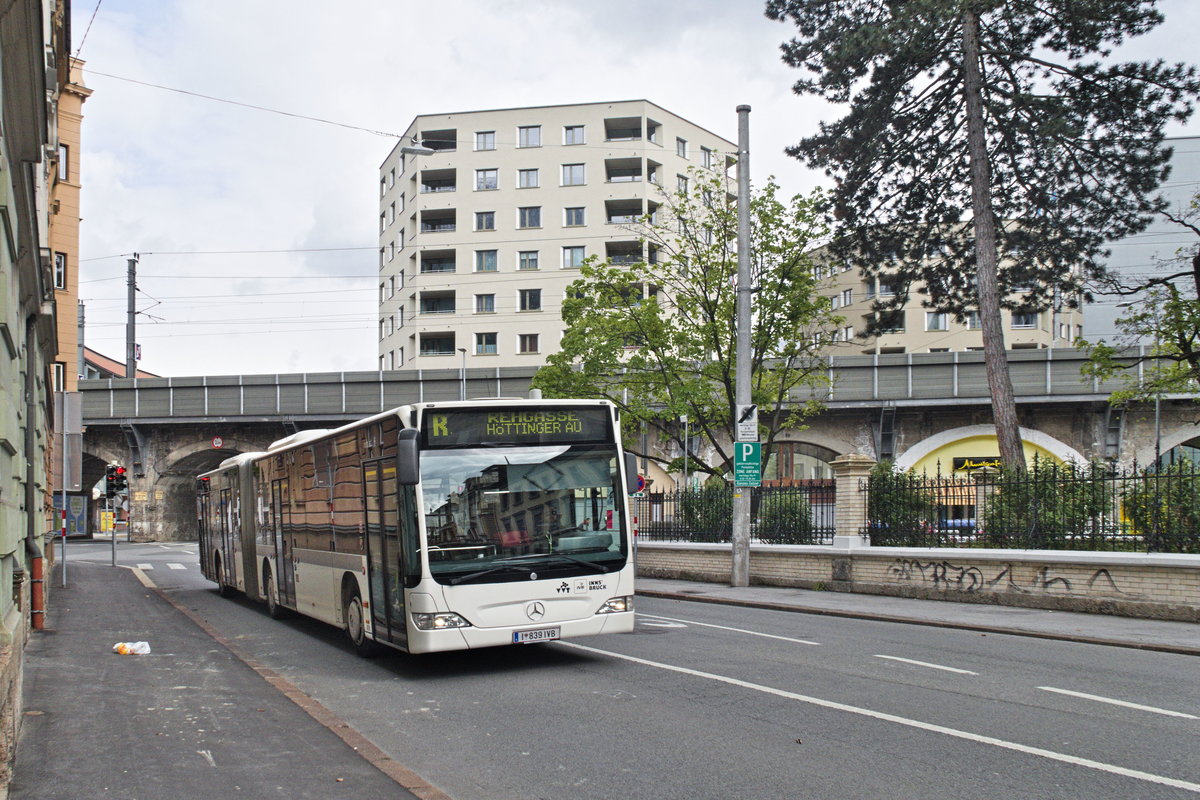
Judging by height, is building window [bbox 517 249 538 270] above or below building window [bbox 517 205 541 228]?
below

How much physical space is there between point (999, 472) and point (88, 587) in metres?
18.6

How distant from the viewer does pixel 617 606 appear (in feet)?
36.6

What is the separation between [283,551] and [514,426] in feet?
21.4

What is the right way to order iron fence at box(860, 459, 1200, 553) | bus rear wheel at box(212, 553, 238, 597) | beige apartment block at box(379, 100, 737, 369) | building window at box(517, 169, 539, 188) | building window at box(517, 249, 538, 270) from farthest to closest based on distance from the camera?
building window at box(517, 169, 539, 188), building window at box(517, 249, 538, 270), beige apartment block at box(379, 100, 737, 369), bus rear wheel at box(212, 553, 238, 597), iron fence at box(860, 459, 1200, 553)

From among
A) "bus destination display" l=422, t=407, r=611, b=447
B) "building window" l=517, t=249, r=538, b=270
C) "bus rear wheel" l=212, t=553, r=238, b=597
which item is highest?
"building window" l=517, t=249, r=538, b=270

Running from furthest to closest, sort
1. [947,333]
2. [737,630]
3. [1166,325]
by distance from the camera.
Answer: [947,333] < [1166,325] < [737,630]

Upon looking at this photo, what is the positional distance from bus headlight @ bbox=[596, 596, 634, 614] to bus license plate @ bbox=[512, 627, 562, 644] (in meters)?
0.54

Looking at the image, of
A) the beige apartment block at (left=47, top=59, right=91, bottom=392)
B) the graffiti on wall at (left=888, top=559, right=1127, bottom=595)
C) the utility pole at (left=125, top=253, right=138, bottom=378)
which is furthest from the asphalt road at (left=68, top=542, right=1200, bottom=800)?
the utility pole at (left=125, top=253, right=138, bottom=378)

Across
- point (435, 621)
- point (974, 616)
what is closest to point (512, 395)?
point (974, 616)

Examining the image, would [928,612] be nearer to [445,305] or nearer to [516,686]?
[516,686]

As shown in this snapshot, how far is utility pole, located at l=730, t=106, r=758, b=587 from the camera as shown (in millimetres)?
21484

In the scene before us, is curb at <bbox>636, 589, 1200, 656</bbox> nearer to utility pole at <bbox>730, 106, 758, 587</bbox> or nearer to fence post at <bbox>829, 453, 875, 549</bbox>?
utility pole at <bbox>730, 106, 758, 587</bbox>

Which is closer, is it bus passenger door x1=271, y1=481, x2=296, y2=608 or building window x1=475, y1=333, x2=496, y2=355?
bus passenger door x1=271, y1=481, x2=296, y2=608

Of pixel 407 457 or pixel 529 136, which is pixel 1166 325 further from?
pixel 529 136
